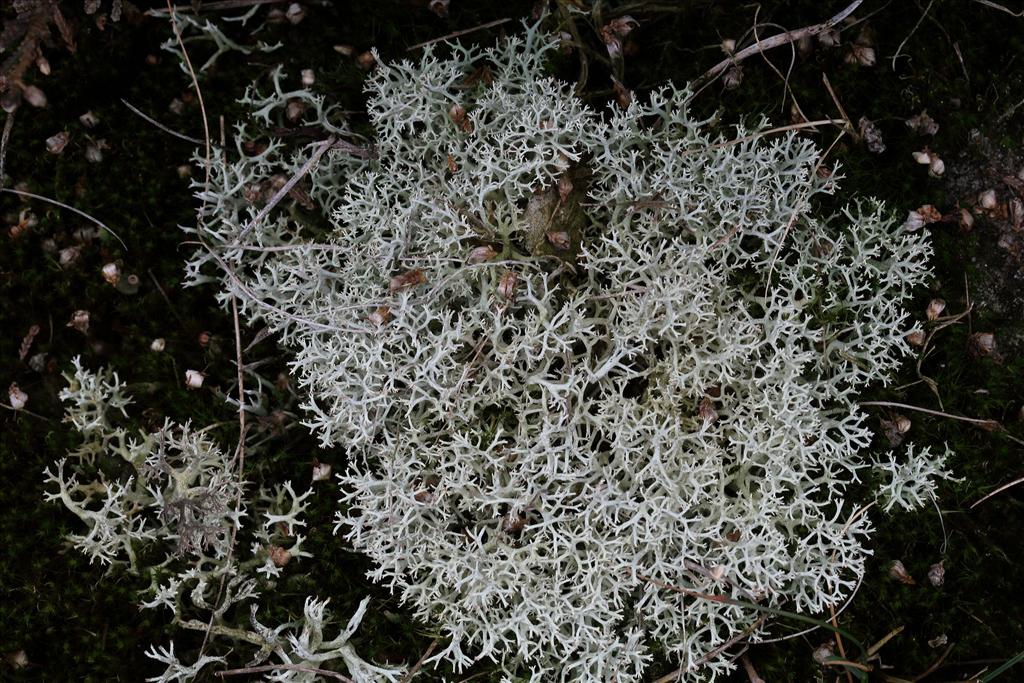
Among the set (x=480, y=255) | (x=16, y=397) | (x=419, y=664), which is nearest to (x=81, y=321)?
(x=16, y=397)

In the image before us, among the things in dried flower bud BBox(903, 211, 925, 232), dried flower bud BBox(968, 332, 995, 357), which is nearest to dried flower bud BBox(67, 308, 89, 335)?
dried flower bud BBox(903, 211, 925, 232)

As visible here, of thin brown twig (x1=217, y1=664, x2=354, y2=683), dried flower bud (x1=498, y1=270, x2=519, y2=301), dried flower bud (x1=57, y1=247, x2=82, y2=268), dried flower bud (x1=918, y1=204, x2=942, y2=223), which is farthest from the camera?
dried flower bud (x1=57, y1=247, x2=82, y2=268)

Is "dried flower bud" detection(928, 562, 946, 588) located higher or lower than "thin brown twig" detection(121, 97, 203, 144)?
lower

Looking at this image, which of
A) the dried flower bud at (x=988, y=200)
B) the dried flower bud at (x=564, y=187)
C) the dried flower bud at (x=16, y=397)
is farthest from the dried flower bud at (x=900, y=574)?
the dried flower bud at (x=16, y=397)

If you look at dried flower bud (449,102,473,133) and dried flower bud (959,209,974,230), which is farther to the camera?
dried flower bud (959,209,974,230)

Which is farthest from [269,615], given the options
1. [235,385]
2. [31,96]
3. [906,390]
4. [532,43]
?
[906,390]

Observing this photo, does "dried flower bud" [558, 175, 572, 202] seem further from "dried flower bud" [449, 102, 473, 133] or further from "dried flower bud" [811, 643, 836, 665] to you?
"dried flower bud" [811, 643, 836, 665]

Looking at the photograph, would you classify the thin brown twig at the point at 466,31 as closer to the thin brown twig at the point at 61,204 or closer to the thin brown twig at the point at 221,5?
the thin brown twig at the point at 221,5
